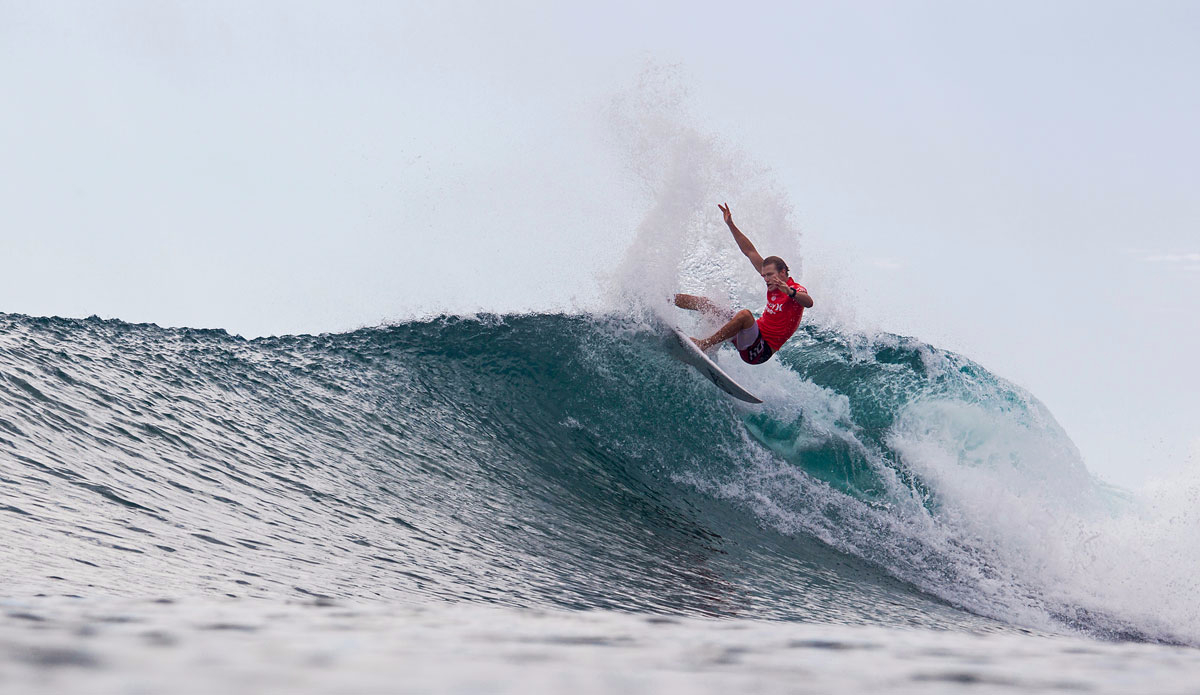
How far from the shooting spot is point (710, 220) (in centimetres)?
977

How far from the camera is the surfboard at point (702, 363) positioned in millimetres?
8109

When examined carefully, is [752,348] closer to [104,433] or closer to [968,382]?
[968,382]

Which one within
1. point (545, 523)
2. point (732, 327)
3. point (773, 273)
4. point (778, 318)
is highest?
point (773, 273)

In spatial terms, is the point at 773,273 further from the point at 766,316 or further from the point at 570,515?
the point at 570,515

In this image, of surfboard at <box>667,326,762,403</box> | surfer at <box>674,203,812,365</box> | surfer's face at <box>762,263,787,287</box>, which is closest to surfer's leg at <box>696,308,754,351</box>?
surfer at <box>674,203,812,365</box>

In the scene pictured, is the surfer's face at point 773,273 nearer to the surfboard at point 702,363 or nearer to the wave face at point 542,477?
the surfboard at point 702,363

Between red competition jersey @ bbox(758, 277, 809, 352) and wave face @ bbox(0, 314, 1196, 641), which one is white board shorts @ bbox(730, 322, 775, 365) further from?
wave face @ bbox(0, 314, 1196, 641)

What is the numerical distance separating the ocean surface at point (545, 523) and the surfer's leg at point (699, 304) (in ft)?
2.49

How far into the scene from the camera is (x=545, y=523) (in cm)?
531

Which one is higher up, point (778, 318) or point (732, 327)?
point (778, 318)

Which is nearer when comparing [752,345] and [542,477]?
[542,477]

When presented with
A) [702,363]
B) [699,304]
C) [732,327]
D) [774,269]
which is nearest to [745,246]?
[774,269]

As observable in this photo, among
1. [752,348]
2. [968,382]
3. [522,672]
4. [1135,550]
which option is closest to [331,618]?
[522,672]

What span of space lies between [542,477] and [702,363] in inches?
99.1
